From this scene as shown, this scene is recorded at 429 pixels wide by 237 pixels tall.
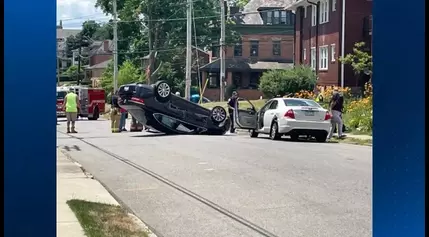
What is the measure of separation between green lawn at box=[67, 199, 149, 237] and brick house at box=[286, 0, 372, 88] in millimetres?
31934

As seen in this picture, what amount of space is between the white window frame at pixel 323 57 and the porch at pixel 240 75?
20.4 meters

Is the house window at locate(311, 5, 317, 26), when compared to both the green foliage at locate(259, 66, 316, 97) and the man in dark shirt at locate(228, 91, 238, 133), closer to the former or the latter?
the green foliage at locate(259, 66, 316, 97)

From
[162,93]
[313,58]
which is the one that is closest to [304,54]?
[313,58]

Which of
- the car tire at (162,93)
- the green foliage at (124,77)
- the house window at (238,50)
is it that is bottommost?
the car tire at (162,93)

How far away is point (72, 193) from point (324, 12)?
35.7 metres

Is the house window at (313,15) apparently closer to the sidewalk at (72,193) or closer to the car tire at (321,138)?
the car tire at (321,138)

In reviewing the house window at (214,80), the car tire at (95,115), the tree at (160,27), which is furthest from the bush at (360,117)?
the house window at (214,80)

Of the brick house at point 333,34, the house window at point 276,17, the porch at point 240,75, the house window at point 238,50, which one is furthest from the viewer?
the house window at point 238,50

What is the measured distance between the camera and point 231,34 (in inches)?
2613

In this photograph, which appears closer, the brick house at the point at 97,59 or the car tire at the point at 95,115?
the car tire at the point at 95,115

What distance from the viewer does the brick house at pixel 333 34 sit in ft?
131
